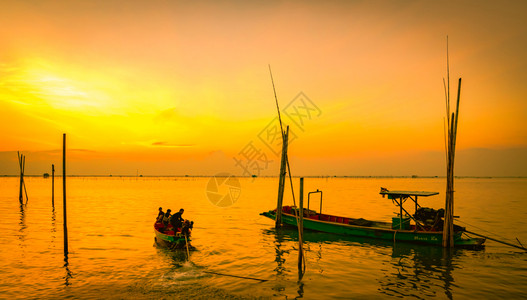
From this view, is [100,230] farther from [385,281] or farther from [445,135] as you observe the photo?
[445,135]

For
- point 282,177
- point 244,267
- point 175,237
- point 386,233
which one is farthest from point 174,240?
point 386,233

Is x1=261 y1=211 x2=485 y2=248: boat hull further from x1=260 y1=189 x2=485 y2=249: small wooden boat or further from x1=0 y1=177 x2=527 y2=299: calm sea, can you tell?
x1=0 y1=177 x2=527 y2=299: calm sea

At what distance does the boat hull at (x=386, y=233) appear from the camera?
65.3 ft

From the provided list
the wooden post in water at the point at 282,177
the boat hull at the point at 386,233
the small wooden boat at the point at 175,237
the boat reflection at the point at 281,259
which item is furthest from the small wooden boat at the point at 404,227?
the small wooden boat at the point at 175,237

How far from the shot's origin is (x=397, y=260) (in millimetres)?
18188

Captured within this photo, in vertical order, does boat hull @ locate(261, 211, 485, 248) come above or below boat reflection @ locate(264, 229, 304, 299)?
Result: above

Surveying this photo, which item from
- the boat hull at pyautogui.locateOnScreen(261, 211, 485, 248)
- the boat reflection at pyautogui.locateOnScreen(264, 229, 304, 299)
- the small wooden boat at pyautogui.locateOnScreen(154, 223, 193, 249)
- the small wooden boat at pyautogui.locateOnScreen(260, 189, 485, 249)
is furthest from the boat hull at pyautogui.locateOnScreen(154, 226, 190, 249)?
the boat hull at pyautogui.locateOnScreen(261, 211, 485, 248)

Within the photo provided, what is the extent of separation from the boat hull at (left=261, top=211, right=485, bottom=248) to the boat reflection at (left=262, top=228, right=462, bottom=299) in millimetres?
490

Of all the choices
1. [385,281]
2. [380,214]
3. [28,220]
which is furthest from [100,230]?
[380,214]

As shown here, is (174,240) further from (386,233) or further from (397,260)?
(386,233)

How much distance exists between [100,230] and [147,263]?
39.3 feet

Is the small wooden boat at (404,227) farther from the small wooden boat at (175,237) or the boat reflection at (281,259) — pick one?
the small wooden boat at (175,237)

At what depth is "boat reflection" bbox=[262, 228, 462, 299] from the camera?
1372 cm

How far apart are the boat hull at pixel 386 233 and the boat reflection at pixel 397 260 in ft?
Answer: 1.61
